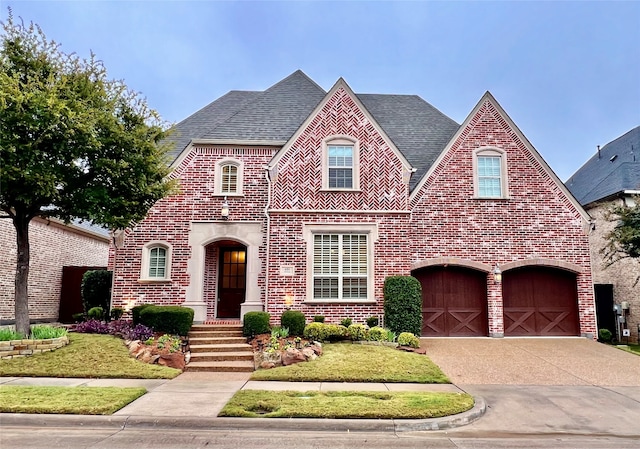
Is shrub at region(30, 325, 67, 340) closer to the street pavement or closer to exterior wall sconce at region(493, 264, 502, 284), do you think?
the street pavement

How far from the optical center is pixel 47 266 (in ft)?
53.5

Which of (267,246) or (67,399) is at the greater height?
(267,246)

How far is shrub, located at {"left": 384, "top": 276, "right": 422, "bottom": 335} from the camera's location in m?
11.6

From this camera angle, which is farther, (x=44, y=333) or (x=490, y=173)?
(x=490, y=173)

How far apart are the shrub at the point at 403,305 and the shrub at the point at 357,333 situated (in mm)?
996

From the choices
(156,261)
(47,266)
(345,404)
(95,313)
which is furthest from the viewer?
(47,266)

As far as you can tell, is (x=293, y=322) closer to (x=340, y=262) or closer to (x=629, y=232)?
(x=340, y=262)

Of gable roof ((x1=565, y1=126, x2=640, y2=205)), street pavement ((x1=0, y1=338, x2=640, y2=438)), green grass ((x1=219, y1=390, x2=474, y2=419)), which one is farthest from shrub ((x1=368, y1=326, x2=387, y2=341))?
gable roof ((x1=565, y1=126, x2=640, y2=205))

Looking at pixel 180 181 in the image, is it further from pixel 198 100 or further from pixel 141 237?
pixel 198 100

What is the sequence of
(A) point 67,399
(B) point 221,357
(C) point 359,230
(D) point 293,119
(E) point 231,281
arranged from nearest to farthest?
(A) point 67,399
(B) point 221,357
(C) point 359,230
(E) point 231,281
(D) point 293,119

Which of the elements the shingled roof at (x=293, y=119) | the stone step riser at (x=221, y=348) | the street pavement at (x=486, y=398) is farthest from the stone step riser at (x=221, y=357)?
the shingled roof at (x=293, y=119)

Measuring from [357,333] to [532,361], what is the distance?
4.30 m

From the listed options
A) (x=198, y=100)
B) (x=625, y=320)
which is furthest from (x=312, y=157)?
(x=198, y=100)

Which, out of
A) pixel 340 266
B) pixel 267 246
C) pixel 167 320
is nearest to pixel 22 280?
pixel 167 320
